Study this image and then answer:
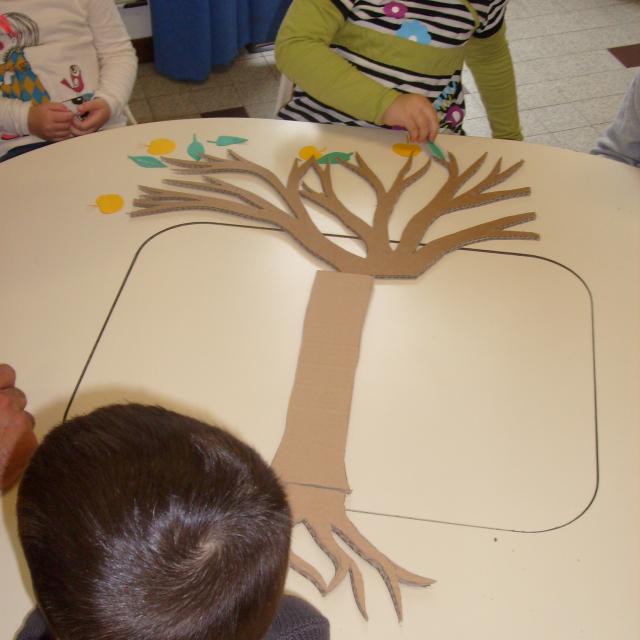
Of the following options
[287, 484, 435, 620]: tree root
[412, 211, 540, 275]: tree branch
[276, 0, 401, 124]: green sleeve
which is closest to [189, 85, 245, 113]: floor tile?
[276, 0, 401, 124]: green sleeve

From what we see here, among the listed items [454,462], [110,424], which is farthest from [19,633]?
[454,462]

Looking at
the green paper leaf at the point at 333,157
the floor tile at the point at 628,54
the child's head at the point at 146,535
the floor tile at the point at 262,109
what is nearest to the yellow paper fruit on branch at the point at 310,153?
the green paper leaf at the point at 333,157

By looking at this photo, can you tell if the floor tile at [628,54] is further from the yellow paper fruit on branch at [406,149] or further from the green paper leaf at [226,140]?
the green paper leaf at [226,140]

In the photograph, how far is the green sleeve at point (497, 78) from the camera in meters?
1.27

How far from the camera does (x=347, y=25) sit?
1.12 metres

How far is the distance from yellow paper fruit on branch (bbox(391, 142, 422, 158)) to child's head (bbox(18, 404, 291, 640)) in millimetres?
733

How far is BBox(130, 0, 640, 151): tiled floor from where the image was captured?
225 cm

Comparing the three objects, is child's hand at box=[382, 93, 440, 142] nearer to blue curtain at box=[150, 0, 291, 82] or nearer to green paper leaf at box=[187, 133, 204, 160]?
green paper leaf at box=[187, 133, 204, 160]

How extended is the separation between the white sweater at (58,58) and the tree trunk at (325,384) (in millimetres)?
705

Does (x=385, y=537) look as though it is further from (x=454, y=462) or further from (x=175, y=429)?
(x=175, y=429)

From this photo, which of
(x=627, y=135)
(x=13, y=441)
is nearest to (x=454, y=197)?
(x=627, y=135)

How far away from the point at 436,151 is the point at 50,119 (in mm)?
651

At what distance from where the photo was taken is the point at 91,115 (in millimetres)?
1255

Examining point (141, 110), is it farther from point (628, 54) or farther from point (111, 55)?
point (628, 54)
